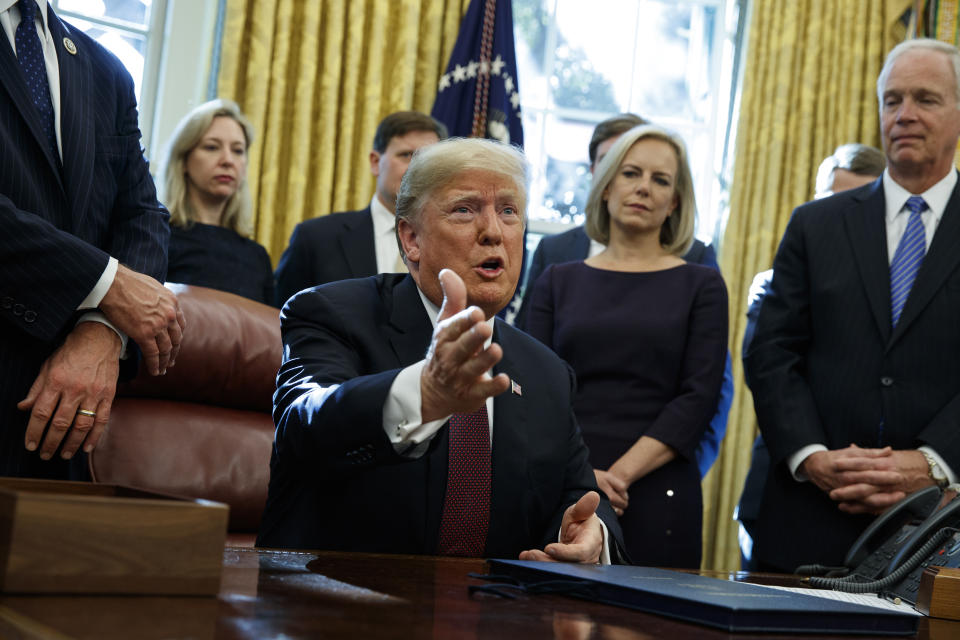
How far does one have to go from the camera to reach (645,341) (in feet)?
9.71

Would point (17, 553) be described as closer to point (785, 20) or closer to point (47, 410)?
point (47, 410)

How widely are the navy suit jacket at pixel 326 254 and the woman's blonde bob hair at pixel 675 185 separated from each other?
0.91 m

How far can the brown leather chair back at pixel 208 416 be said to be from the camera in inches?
99.3

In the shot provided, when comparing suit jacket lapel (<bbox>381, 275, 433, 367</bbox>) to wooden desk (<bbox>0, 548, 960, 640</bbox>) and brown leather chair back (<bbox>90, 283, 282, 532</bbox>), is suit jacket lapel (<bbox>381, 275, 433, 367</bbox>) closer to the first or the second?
wooden desk (<bbox>0, 548, 960, 640</bbox>)

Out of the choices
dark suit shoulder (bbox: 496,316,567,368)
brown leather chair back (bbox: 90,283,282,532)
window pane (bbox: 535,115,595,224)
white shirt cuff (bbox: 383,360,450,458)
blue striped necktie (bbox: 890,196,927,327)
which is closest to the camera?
white shirt cuff (bbox: 383,360,450,458)

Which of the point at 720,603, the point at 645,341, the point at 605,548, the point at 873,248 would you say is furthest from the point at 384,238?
the point at 720,603

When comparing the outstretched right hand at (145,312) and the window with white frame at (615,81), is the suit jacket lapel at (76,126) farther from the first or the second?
the window with white frame at (615,81)

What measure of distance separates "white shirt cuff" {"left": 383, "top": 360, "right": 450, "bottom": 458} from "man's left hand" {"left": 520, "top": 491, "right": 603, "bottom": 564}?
288 mm

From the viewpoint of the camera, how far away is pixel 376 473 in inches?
68.3

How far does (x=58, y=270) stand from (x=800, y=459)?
A: 1.84m

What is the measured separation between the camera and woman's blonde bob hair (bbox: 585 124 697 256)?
321cm

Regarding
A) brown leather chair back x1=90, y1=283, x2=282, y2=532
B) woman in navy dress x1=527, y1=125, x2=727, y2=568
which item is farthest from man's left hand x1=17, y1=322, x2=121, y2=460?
woman in navy dress x1=527, y1=125, x2=727, y2=568

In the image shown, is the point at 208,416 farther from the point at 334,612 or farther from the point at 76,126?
the point at 334,612

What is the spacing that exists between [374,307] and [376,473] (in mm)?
348
